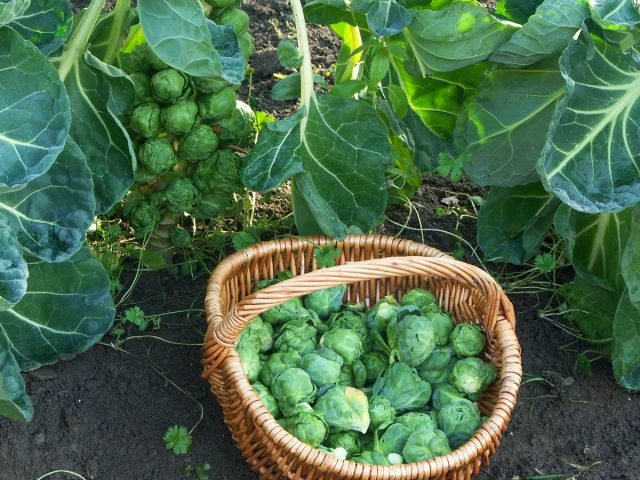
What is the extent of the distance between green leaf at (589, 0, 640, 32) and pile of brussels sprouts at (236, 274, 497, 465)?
37.4 inches

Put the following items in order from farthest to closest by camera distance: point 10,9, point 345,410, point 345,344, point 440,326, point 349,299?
point 349,299 → point 440,326 → point 345,344 → point 345,410 → point 10,9

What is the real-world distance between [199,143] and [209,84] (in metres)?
0.19

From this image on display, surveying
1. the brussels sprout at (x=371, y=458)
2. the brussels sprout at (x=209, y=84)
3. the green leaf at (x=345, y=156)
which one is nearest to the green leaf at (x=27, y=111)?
the brussels sprout at (x=209, y=84)

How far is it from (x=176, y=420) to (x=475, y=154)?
4.16ft

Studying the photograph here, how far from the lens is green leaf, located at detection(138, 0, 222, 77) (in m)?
2.50

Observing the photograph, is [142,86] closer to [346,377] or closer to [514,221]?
[346,377]

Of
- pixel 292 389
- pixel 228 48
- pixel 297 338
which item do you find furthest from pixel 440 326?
pixel 228 48

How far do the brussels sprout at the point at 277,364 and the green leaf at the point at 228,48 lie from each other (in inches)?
30.8

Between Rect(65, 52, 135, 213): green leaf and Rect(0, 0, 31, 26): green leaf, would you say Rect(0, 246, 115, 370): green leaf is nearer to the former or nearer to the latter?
Rect(65, 52, 135, 213): green leaf

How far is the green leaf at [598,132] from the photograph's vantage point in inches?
105

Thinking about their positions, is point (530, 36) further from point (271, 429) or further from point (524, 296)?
point (271, 429)

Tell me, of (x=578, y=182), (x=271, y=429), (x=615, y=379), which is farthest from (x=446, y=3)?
(x=271, y=429)

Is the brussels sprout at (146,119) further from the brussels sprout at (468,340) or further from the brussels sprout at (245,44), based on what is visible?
the brussels sprout at (468,340)

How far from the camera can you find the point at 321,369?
2551 millimetres
